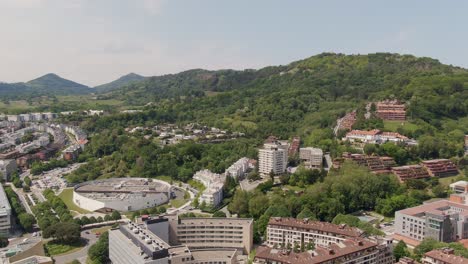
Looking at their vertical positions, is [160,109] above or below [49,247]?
above

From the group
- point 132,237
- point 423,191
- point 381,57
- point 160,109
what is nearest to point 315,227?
point 132,237

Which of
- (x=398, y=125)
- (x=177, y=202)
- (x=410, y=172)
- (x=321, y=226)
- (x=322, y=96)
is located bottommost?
(x=177, y=202)

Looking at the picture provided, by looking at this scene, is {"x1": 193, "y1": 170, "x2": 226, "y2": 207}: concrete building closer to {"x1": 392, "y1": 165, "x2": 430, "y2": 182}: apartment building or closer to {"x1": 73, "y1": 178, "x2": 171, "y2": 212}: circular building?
{"x1": 73, "y1": 178, "x2": 171, "y2": 212}: circular building

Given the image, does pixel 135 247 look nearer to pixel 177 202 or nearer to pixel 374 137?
pixel 177 202

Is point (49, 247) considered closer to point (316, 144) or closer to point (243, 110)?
point (316, 144)

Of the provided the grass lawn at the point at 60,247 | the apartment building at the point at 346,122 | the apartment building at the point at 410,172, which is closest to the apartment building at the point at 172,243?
the grass lawn at the point at 60,247

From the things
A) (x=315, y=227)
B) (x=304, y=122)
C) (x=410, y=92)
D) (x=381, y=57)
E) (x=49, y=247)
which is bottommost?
(x=49, y=247)

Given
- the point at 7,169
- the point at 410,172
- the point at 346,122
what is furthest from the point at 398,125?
the point at 7,169
